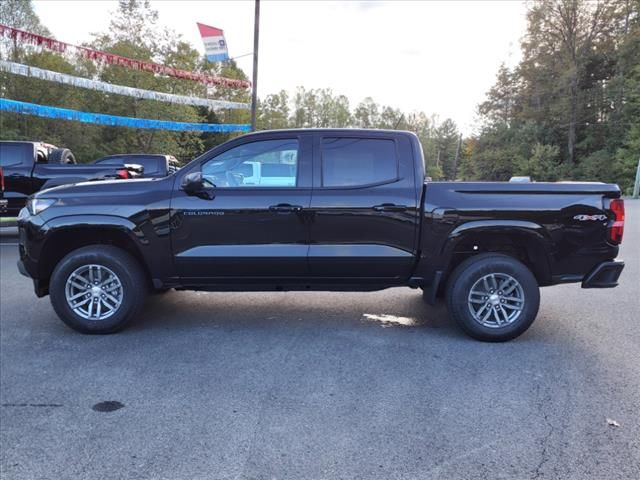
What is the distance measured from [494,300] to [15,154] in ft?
32.8

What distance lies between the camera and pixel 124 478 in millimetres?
2496

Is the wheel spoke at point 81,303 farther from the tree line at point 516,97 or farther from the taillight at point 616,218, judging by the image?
the tree line at point 516,97

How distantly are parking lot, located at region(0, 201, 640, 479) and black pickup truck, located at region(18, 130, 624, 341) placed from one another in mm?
456

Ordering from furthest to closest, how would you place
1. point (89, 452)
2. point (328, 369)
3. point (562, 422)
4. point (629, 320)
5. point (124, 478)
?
point (629, 320)
point (328, 369)
point (562, 422)
point (89, 452)
point (124, 478)

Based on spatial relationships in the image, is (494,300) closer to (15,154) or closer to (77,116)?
(15,154)

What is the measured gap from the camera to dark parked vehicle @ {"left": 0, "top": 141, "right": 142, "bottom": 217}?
385 inches

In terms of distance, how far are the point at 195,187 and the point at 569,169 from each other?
127 ft

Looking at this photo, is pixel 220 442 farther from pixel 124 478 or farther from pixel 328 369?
pixel 328 369

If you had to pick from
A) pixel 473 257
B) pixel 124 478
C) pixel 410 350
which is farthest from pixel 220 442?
pixel 473 257

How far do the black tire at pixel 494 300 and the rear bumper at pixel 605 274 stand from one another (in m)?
0.53

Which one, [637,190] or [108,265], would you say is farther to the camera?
[637,190]

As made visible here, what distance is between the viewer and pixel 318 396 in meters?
3.39

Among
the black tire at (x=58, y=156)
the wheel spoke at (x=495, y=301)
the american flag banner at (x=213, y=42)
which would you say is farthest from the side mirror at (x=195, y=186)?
the american flag banner at (x=213, y=42)

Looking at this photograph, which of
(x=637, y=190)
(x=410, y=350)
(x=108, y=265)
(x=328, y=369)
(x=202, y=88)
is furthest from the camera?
(x=202, y=88)
